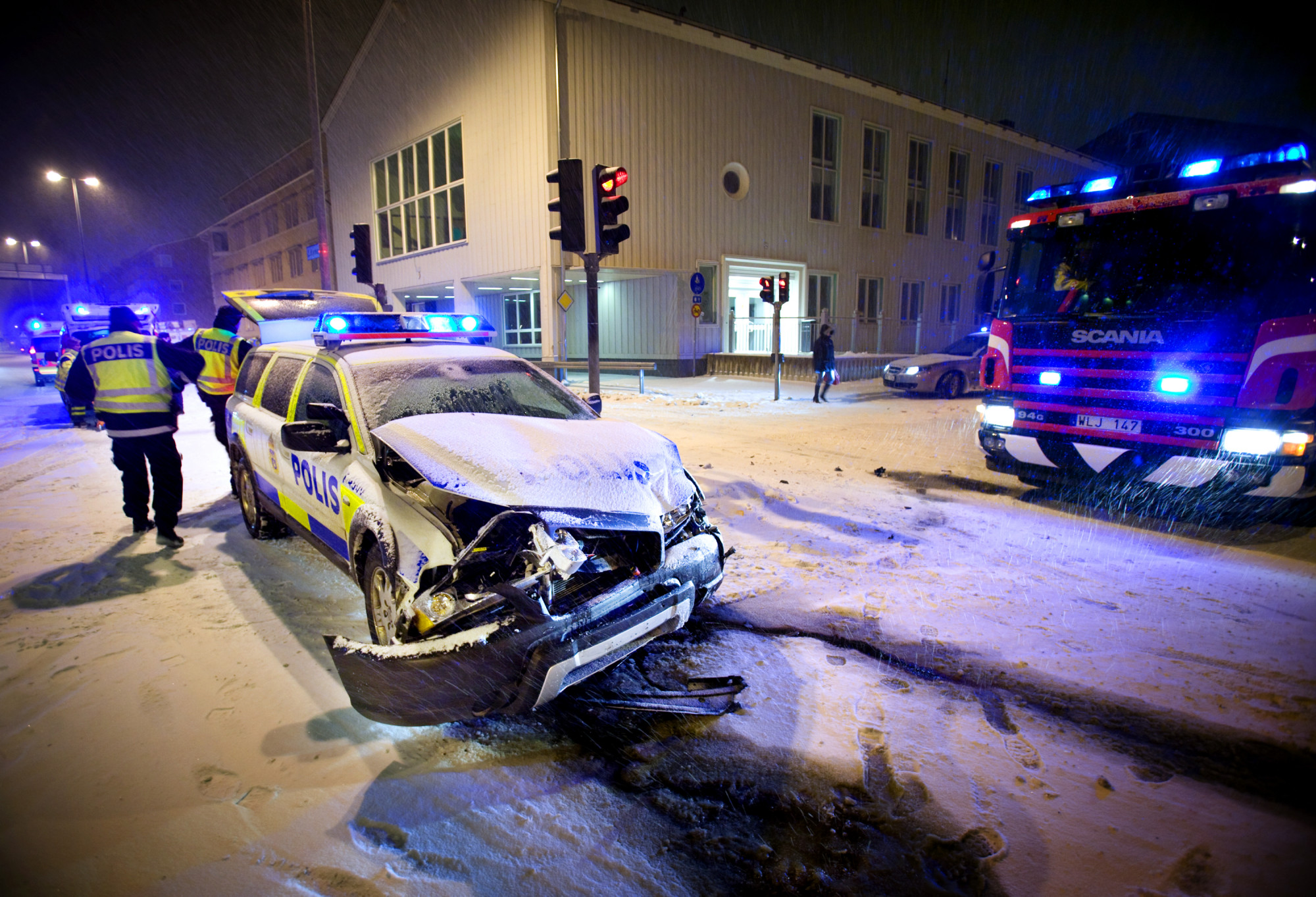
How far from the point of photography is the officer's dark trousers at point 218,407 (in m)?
6.25

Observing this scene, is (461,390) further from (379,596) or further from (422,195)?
(422,195)

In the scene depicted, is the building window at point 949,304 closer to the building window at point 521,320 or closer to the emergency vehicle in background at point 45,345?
the building window at point 521,320

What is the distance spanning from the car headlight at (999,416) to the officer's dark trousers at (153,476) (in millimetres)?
7852

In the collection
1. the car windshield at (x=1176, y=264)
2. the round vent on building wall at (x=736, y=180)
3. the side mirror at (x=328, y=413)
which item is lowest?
the side mirror at (x=328, y=413)

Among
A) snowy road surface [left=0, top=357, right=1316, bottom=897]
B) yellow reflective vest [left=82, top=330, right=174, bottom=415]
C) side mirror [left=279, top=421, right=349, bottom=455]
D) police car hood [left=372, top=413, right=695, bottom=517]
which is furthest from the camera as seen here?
yellow reflective vest [left=82, top=330, right=174, bottom=415]

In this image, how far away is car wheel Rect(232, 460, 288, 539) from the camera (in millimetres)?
5125

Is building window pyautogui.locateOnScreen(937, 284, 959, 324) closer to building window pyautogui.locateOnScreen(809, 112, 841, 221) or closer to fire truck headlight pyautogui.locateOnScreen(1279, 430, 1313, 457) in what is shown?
building window pyautogui.locateOnScreen(809, 112, 841, 221)

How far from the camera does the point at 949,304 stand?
2841cm

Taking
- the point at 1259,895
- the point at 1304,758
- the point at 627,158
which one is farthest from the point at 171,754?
the point at 627,158

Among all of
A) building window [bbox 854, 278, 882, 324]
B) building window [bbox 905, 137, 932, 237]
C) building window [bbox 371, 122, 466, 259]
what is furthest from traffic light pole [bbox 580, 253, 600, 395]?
building window [bbox 905, 137, 932, 237]

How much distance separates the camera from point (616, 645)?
2.61 m

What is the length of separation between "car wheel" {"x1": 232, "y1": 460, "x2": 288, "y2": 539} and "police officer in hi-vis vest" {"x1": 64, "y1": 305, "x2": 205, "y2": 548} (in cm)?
47

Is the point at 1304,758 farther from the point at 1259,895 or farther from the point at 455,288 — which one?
the point at 455,288

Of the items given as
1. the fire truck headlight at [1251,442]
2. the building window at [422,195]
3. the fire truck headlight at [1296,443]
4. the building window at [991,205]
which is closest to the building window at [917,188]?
the building window at [991,205]
